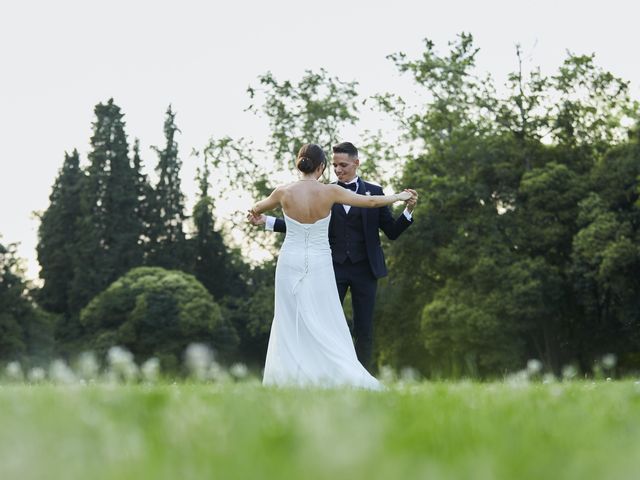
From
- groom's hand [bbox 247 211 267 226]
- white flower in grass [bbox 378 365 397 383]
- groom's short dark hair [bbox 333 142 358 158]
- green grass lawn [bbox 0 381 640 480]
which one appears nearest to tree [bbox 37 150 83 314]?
groom's short dark hair [bbox 333 142 358 158]

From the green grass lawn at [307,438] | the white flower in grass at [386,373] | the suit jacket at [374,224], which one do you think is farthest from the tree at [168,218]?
the green grass lawn at [307,438]

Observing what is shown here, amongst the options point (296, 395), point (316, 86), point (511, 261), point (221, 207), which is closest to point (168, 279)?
point (221, 207)

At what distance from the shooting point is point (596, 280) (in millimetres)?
34312

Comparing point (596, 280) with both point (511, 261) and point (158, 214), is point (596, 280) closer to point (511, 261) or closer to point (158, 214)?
point (511, 261)

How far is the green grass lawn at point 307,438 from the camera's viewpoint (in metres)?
2.00

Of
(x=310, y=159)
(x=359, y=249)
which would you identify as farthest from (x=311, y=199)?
(x=359, y=249)

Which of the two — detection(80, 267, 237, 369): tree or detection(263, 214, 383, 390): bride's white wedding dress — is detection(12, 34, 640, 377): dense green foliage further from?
detection(263, 214, 383, 390): bride's white wedding dress

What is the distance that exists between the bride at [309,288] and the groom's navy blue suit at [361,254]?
951 mm

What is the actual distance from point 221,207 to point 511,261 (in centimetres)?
1291

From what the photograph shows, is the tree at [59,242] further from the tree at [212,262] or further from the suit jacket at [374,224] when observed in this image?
the suit jacket at [374,224]

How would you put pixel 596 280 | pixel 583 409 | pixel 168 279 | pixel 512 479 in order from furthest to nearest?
pixel 168 279 → pixel 596 280 → pixel 583 409 → pixel 512 479

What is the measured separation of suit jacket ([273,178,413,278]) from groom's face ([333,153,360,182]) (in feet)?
0.43

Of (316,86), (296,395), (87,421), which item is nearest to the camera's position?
(87,421)

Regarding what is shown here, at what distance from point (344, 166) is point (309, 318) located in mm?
1942
